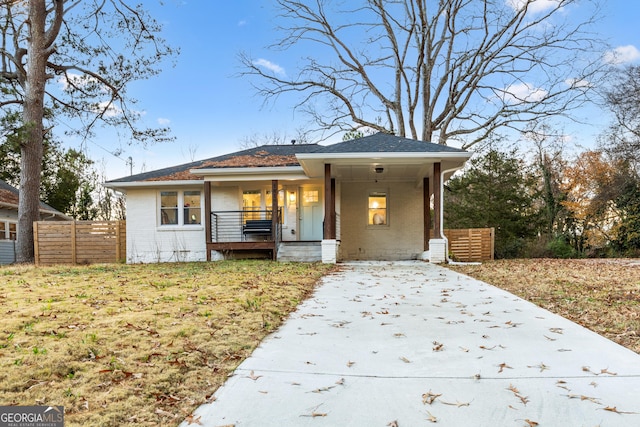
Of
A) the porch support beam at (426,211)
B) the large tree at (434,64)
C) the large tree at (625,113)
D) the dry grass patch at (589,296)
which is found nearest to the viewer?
the dry grass patch at (589,296)

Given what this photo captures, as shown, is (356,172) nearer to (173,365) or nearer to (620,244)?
(173,365)

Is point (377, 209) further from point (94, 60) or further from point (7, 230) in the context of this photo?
point (7, 230)

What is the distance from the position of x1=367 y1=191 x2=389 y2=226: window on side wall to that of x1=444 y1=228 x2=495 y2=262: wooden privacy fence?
241 cm

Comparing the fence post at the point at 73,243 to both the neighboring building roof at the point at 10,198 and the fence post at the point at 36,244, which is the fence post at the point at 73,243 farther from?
the neighboring building roof at the point at 10,198

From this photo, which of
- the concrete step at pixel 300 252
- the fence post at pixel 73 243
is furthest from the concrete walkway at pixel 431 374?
the fence post at pixel 73 243

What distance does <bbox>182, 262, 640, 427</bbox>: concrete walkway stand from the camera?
228cm

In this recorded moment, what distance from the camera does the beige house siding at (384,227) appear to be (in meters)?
14.5

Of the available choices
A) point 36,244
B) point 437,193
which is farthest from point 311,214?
point 36,244

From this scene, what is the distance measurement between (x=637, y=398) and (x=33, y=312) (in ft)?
18.7

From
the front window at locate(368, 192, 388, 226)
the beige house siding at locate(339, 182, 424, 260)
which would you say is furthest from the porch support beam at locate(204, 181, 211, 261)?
the front window at locate(368, 192, 388, 226)

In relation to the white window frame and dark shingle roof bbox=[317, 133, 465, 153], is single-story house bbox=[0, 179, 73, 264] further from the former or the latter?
dark shingle roof bbox=[317, 133, 465, 153]

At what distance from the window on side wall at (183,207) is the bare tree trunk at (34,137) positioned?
4.51m

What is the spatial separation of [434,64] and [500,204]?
9111 millimetres

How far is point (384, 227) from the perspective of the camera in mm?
14555
